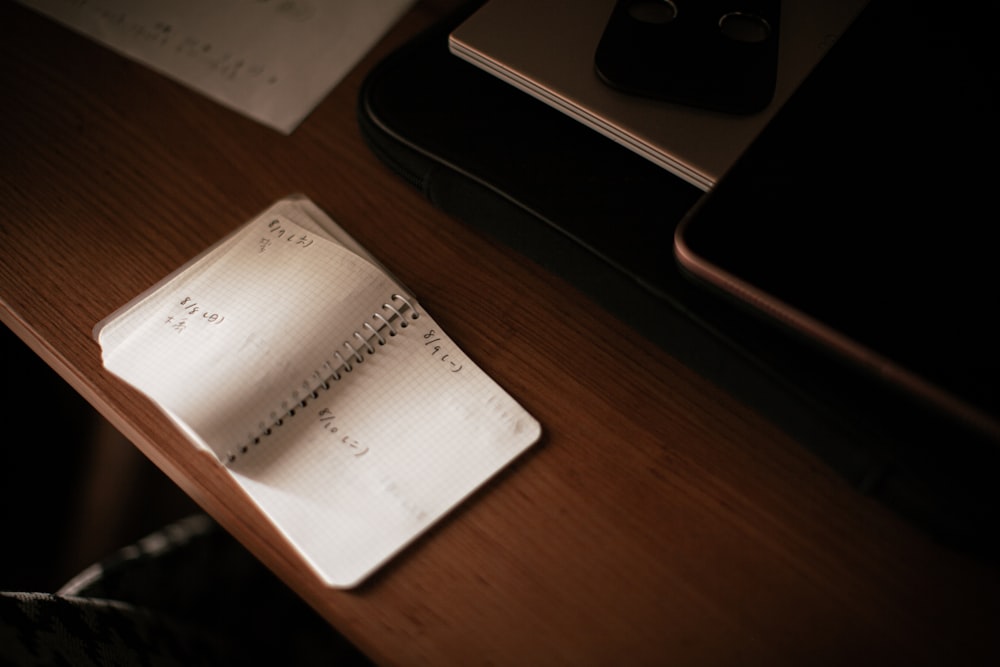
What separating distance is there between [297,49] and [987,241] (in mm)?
556

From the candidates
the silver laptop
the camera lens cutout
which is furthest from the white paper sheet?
the camera lens cutout

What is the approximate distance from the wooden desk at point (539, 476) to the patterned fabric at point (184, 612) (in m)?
0.12

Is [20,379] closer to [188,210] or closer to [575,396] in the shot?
[188,210]

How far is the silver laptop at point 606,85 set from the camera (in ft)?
1.56

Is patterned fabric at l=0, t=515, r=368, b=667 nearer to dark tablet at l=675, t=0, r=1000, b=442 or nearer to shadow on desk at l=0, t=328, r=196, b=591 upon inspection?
shadow on desk at l=0, t=328, r=196, b=591

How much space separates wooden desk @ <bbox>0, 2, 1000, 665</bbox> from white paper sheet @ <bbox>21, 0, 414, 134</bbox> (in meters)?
0.05

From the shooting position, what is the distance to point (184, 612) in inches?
24.5

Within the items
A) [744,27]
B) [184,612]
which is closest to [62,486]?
[184,612]

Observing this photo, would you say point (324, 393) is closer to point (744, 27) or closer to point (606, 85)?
point (606, 85)

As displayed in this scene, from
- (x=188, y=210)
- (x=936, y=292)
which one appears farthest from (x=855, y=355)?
(x=188, y=210)

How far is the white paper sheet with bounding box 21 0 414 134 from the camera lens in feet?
2.04

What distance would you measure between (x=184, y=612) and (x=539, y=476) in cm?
37

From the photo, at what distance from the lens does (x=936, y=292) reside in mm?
393

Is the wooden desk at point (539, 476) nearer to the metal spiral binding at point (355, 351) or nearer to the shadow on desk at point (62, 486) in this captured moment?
the metal spiral binding at point (355, 351)
